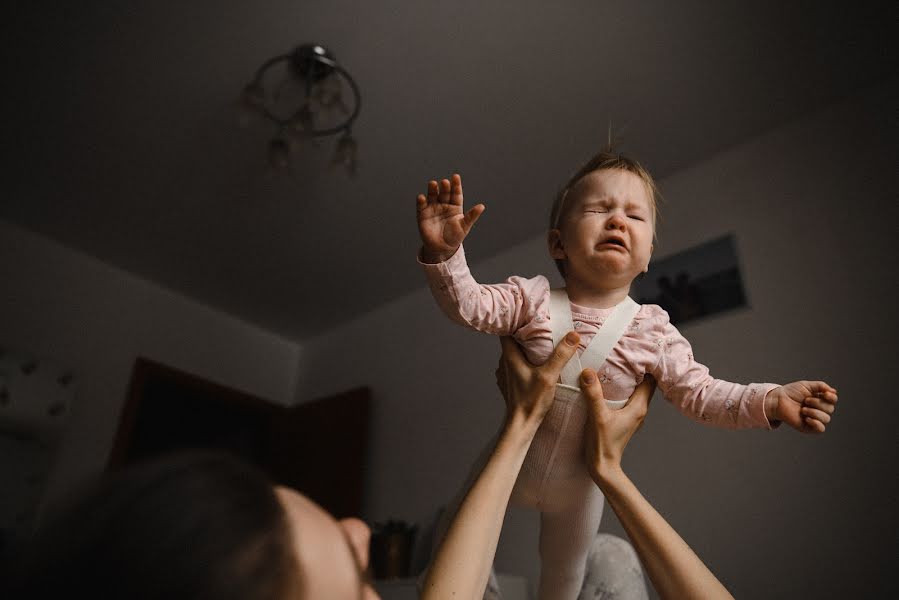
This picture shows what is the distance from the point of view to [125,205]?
3162mm

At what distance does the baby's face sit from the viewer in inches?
40.8

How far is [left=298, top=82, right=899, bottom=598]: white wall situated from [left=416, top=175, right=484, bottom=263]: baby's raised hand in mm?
1892

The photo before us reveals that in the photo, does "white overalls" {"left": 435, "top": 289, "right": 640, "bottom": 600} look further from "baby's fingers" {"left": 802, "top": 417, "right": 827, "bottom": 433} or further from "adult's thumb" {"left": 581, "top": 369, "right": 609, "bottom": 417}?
"baby's fingers" {"left": 802, "top": 417, "right": 827, "bottom": 433}

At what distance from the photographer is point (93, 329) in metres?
3.51

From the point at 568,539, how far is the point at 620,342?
1.23ft

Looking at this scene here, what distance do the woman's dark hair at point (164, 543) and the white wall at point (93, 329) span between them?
3316 millimetres

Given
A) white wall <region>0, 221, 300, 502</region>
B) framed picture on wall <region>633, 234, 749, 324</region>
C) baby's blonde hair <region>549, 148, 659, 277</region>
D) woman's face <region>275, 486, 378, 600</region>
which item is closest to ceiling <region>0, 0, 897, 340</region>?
white wall <region>0, 221, 300, 502</region>

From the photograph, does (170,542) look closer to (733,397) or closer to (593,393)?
(593,393)

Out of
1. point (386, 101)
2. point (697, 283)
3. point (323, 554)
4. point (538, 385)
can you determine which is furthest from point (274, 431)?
point (323, 554)

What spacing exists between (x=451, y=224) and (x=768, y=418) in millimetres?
587

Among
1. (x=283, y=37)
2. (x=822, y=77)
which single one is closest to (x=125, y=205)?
(x=283, y=37)

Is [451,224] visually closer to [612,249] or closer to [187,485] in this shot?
[612,249]

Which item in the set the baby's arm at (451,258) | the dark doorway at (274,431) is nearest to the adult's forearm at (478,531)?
the baby's arm at (451,258)

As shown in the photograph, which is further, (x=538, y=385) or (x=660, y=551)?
(x=538, y=385)
